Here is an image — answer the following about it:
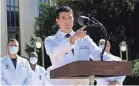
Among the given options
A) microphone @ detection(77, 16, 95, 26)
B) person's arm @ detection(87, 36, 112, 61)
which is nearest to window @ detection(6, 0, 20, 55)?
person's arm @ detection(87, 36, 112, 61)

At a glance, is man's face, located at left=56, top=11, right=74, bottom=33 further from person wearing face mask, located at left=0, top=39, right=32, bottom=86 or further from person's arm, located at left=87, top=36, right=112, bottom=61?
person wearing face mask, located at left=0, top=39, right=32, bottom=86

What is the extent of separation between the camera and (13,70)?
562 centimetres

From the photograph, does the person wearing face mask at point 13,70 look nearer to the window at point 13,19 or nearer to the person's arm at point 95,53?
the person's arm at point 95,53

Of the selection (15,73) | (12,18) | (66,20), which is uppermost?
(66,20)

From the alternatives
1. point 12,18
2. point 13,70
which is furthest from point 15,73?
point 12,18

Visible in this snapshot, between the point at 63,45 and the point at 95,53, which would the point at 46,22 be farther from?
the point at 63,45

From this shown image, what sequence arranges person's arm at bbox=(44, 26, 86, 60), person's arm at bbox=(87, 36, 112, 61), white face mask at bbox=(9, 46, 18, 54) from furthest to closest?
1. white face mask at bbox=(9, 46, 18, 54)
2. person's arm at bbox=(87, 36, 112, 61)
3. person's arm at bbox=(44, 26, 86, 60)

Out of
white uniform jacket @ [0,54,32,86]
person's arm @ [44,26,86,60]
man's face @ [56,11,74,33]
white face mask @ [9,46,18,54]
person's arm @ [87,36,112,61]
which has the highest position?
man's face @ [56,11,74,33]

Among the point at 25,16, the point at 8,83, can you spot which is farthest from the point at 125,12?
the point at 8,83

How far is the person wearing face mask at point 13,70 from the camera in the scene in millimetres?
5457

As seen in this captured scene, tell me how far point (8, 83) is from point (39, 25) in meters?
21.3

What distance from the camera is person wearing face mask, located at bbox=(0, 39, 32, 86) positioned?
5457 mm

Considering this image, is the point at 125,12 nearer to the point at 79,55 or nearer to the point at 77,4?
the point at 77,4

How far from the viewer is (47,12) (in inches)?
1017
